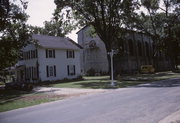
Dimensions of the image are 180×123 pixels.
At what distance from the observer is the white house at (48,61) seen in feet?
118

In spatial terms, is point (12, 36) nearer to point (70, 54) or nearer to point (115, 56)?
point (70, 54)

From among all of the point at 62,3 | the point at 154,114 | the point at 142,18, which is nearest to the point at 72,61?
the point at 62,3

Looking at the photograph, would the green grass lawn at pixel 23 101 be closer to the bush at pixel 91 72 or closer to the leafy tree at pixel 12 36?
the leafy tree at pixel 12 36

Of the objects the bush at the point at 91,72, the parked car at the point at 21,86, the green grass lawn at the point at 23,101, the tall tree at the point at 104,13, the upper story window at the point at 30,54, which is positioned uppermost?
the tall tree at the point at 104,13

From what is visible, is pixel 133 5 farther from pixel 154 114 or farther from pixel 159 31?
pixel 154 114

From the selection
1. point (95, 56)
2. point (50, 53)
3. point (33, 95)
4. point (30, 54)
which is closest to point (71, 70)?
point (50, 53)

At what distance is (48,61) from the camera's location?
3709 cm

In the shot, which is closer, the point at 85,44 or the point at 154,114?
the point at 154,114

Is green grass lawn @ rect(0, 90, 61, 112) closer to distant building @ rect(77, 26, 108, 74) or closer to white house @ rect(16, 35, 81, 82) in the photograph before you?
white house @ rect(16, 35, 81, 82)

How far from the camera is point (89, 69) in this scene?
54.6 m

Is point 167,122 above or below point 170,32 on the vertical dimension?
below

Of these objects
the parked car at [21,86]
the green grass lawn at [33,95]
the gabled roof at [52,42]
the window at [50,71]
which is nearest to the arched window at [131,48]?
the gabled roof at [52,42]

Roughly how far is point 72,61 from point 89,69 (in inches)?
523

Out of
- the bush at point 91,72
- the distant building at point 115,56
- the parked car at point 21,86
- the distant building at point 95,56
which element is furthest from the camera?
the distant building at point 115,56
